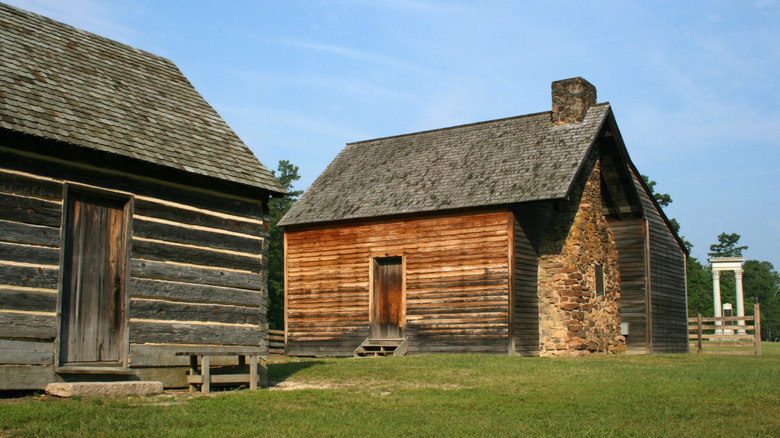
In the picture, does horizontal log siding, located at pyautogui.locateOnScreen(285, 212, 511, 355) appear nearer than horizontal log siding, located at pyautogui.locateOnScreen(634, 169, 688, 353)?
Yes

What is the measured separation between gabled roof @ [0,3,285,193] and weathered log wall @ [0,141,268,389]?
425mm

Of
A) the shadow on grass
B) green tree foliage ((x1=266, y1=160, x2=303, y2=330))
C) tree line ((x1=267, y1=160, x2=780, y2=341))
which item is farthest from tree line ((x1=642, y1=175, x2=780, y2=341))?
the shadow on grass

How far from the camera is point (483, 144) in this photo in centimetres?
2523

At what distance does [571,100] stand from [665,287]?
7984 millimetres

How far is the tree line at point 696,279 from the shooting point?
5794 cm

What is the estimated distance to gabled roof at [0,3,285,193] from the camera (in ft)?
38.6

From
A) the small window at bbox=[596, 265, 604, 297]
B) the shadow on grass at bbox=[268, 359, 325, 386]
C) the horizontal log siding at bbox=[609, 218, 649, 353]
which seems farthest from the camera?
the horizontal log siding at bbox=[609, 218, 649, 353]

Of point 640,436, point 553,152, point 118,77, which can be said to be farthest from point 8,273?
point 553,152

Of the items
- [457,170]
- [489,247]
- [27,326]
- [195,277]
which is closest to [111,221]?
[195,277]

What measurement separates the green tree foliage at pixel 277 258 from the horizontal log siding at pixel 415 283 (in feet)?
84.5

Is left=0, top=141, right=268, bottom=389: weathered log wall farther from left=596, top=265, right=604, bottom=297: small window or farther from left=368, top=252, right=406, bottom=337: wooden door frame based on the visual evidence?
left=596, top=265, right=604, bottom=297: small window

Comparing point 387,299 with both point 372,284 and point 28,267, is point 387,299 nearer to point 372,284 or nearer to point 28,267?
point 372,284

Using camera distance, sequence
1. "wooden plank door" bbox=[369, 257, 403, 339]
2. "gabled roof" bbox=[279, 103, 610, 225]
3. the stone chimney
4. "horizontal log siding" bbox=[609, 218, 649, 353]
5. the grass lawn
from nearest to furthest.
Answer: the grass lawn
"gabled roof" bbox=[279, 103, 610, 225]
"wooden plank door" bbox=[369, 257, 403, 339]
the stone chimney
"horizontal log siding" bbox=[609, 218, 649, 353]

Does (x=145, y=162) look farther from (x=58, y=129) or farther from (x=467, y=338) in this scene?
(x=467, y=338)
